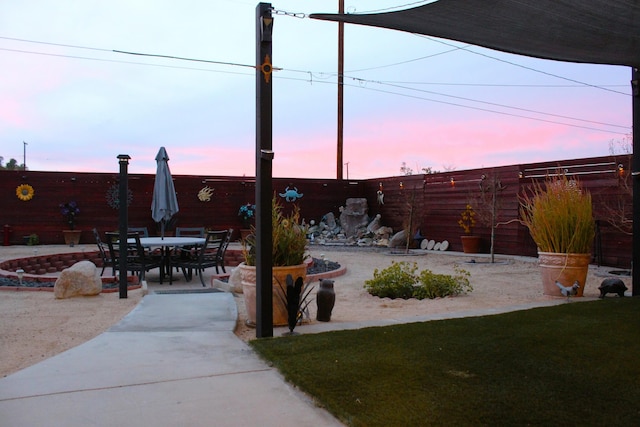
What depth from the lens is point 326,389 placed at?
266 cm

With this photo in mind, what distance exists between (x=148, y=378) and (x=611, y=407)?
2.35 meters

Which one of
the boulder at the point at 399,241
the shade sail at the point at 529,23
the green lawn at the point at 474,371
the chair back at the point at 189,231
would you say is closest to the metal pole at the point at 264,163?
the green lawn at the point at 474,371

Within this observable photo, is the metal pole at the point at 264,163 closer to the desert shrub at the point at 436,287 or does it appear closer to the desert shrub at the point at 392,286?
the desert shrub at the point at 392,286

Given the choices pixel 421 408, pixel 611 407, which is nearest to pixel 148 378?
pixel 421 408

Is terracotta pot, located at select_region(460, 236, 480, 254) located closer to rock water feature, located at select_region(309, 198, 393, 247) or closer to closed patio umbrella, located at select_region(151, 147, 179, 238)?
rock water feature, located at select_region(309, 198, 393, 247)

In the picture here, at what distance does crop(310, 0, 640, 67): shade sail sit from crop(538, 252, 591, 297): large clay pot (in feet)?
8.16

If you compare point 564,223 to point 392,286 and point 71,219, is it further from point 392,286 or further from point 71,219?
point 71,219

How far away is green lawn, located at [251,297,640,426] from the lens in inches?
92.4

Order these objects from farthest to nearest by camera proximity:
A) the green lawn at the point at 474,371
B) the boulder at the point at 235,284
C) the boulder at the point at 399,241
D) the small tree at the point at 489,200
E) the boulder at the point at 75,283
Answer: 1. the boulder at the point at 399,241
2. the small tree at the point at 489,200
3. the boulder at the point at 235,284
4. the boulder at the point at 75,283
5. the green lawn at the point at 474,371

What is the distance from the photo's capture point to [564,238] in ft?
19.8

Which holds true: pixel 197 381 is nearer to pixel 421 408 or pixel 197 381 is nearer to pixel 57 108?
pixel 421 408

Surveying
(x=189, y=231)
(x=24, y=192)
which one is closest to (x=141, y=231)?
(x=189, y=231)

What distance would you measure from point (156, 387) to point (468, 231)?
1155 centimetres

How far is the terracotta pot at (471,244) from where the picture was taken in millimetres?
13000
